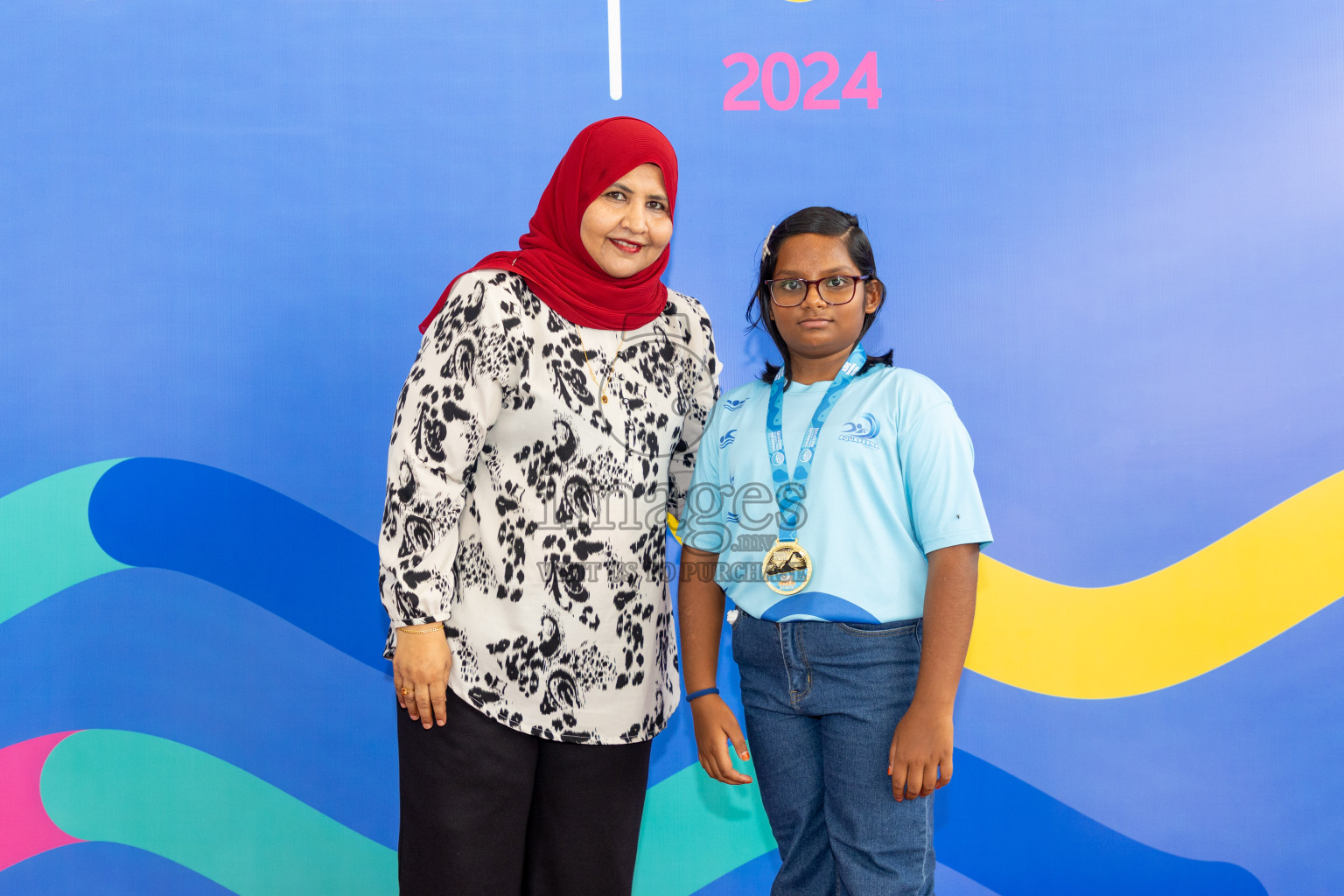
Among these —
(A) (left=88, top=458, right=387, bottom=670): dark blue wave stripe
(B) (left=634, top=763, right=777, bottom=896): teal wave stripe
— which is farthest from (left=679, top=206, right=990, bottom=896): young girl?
(A) (left=88, top=458, right=387, bottom=670): dark blue wave stripe

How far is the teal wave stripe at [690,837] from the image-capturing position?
82.4 inches

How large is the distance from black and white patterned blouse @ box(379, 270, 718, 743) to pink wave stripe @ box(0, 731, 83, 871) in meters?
1.27

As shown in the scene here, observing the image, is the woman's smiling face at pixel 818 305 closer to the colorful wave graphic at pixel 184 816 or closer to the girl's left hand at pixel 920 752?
the girl's left hand at pixel 920 752

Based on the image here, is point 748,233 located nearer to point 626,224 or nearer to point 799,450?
point 626,224

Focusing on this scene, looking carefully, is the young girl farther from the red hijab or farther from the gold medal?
the red hijab

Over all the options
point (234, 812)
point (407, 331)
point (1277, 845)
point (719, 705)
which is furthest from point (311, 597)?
point (1277, 845)

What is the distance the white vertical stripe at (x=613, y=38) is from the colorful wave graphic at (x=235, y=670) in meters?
1.25

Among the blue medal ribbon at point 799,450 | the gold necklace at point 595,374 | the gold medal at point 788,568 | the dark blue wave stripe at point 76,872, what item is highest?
the gold necklace at point 595,374

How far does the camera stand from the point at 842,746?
132cm

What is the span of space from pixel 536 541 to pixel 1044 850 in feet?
4.92

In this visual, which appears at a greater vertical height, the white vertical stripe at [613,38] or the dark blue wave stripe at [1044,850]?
the white vertical stripe at [613,38]

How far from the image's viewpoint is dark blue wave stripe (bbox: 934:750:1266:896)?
2.04 m

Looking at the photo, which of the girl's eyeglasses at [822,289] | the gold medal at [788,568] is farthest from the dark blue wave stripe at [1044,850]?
the girl's eyeglasses at [822,289]

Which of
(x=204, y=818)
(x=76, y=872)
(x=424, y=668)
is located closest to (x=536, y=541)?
(x=424, y=668)
